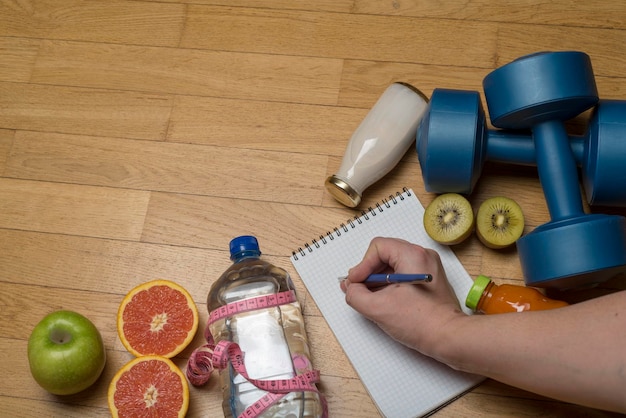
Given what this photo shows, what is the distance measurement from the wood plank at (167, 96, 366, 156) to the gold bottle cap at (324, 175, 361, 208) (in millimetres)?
92

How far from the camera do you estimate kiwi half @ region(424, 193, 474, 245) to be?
3.92 ft

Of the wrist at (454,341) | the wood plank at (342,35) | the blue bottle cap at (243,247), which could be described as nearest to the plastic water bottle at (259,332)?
the blue bottle cap at (243,247)

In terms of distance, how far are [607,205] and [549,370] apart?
38cm

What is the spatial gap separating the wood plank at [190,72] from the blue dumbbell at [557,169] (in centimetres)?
37

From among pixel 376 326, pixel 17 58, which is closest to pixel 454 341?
pixel 376 326

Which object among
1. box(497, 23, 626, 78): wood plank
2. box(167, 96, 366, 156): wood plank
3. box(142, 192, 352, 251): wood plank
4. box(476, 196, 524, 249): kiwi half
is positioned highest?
box(497, 23, 626, 78): wood plank

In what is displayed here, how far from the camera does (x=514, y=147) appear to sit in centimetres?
120

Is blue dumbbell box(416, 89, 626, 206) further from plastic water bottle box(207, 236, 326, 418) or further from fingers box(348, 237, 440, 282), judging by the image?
plastic water bottle box(207, 236, 326, 418)

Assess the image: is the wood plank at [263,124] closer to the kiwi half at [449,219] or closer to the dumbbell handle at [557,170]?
the kiwi half at [449,219]

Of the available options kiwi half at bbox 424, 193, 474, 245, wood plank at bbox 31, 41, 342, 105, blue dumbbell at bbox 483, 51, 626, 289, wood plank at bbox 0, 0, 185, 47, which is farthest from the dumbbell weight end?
wood plank at bbox 0, 0, 185, 47

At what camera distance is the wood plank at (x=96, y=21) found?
1.45 m

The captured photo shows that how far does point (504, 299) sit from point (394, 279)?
20 cm

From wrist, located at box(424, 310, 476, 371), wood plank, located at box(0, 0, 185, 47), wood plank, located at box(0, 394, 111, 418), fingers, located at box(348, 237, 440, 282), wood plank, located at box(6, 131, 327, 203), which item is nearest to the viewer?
wrist, located at box(424, 310, 476, 371)

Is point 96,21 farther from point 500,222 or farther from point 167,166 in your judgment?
point 500,222
